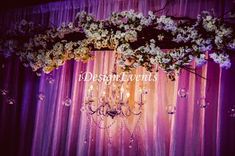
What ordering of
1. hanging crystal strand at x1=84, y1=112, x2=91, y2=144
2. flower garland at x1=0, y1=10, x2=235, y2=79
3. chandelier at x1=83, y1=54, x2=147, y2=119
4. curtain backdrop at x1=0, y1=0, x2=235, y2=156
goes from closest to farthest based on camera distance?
flower garland at x1=0, y1=10, x2=235, y2=79 → curtain backdrop at x1=0, y1=0, x2=235, y2=156 → chandelier at x1=83, y1=54, x2=147, y2=119 → hanging crystal strand at x1=84, y1=112, x2=91, y2=144

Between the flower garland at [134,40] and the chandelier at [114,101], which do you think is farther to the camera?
the chandelier at [114,101]

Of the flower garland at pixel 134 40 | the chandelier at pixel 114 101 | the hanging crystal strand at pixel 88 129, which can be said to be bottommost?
the hanging crystal strand at pixel 88 129

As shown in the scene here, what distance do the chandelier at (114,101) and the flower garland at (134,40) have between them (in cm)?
70

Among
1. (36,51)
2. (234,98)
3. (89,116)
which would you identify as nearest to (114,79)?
(89,116)

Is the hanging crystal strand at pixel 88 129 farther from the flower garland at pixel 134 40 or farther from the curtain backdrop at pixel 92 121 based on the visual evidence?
the flower garland at pixel 134 40

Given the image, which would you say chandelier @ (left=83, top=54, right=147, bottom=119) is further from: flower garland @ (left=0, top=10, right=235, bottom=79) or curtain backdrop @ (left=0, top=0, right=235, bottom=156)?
flower garland @ (left=0, top=10, right=235, bottom=79)

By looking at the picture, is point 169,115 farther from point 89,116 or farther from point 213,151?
point 89,116

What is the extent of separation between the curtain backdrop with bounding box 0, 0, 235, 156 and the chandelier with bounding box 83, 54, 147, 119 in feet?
0.44

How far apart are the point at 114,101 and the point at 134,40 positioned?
3.88ft

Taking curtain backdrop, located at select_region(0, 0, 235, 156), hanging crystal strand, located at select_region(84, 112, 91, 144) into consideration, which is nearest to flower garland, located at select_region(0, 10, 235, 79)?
curtain backdrop, located at select_region(0, 0, 235, 156)

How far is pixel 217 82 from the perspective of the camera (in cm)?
604

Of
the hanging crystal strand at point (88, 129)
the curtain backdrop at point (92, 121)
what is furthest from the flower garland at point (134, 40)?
the hanging crystal strand at point (88, 129)

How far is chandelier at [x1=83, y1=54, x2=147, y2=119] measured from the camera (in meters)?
6.36

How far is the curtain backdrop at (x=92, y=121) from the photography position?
5.96 meters
